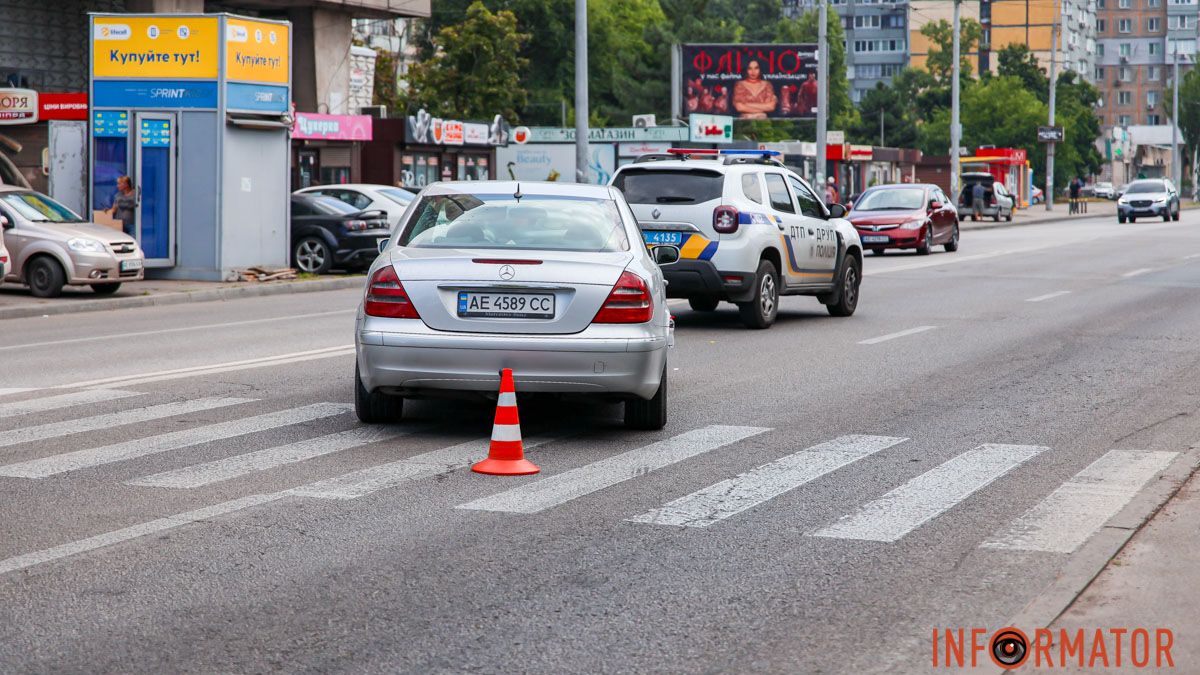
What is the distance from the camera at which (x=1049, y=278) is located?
2589cm

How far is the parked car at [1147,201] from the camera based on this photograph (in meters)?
60.2

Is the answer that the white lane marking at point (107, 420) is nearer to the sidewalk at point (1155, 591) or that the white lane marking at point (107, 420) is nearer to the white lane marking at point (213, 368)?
the white lane marking at point (213, 368)

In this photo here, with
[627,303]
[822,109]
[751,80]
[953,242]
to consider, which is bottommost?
[627,303]

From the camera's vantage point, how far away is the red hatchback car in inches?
1374

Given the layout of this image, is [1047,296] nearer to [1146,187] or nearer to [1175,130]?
[1146,187]

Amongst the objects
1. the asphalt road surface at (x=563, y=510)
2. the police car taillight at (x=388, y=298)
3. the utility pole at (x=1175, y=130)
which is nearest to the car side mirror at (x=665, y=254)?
the asphalt road surface at (x=563, y=510)

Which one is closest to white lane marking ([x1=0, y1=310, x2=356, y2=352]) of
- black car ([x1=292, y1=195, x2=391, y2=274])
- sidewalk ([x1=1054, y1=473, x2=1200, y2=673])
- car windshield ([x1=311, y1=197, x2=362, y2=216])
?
black car ([x1=292, y1=195, x2=391, y2=274])

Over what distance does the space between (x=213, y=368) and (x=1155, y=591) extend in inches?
343

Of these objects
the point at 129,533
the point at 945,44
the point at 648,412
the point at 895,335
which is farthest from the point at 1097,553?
the point at 945,44

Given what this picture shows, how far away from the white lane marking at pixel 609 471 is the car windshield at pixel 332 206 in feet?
59.4

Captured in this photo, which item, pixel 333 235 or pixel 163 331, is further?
pixel 333 235

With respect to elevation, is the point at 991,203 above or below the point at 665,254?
above

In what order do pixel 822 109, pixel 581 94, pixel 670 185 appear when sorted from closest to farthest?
pixel 670 185 → pixel 581 94 → pixel 822 109

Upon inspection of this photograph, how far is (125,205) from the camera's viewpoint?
79.3 ft
